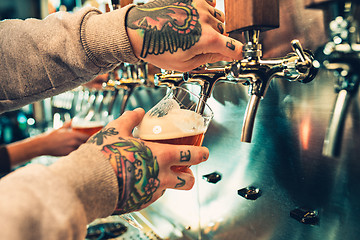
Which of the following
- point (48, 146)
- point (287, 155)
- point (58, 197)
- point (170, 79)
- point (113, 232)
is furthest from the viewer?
point (48, 146)

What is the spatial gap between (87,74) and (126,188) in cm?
36

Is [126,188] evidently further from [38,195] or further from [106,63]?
[106,63]

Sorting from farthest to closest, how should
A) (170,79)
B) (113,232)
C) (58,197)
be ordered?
(113,232), (170,79), (58,197)

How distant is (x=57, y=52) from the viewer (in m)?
0.77

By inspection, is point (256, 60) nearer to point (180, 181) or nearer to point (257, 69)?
point (257, 69)

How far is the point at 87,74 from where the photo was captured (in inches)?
31.5

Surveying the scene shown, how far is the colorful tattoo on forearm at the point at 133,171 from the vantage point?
1.89 ft

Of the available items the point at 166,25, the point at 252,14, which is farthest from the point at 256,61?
the point at 166,25

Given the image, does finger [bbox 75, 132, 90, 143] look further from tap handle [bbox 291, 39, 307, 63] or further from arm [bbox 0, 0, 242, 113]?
tap handle [bbox 291, 39, 307, 63]

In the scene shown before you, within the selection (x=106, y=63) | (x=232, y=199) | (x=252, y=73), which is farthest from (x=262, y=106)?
(x=106, y=63)

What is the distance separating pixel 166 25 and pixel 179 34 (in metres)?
0.04

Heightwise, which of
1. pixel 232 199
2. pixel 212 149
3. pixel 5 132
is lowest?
pixel 5 132

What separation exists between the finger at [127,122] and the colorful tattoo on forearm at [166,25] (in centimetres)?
14

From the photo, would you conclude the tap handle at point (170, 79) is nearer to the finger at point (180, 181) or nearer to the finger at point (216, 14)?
the finger at point (216, 14)
